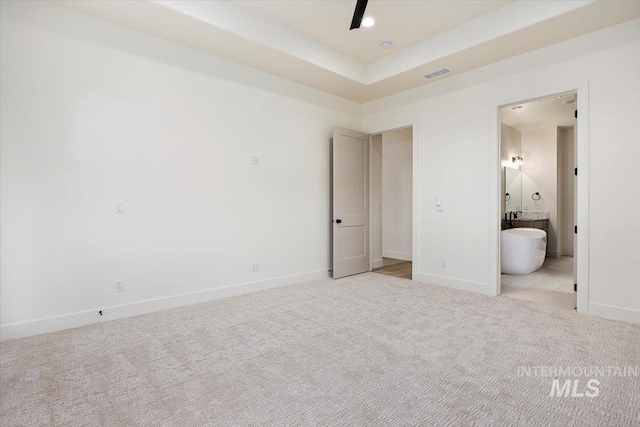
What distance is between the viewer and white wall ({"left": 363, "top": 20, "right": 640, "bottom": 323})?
10.4 ft

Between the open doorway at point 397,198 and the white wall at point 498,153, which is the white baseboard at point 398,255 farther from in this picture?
the white wall at point 498,153

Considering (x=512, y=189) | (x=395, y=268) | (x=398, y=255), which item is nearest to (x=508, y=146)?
(x=512, y=189)

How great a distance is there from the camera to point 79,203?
309 centimetres

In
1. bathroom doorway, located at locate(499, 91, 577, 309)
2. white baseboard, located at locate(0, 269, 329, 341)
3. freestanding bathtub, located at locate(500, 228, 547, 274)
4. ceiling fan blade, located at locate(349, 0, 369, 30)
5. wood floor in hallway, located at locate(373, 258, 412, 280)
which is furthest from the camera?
bathroom doorway, located at locate(499, 91, 577, 309)

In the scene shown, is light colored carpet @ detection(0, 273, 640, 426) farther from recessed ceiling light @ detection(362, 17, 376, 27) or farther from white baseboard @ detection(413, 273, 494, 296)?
recessed ceiling light @ detection(362, 17, 376, 27)

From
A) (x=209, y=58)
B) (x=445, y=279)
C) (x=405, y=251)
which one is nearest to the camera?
(x=209, y=58)

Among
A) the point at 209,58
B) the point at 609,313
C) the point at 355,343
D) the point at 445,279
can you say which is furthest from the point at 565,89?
the point at 209,58

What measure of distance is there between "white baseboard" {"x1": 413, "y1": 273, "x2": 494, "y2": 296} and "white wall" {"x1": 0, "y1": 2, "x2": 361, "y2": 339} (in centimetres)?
192

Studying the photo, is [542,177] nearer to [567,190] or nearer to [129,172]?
[567,190]

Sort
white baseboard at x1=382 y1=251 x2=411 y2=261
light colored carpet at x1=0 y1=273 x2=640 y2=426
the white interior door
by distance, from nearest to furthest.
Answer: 1. light colored carpet at x1=0 y1=273 x2=640 y2=426
2. the white interior door
3. white baseboard at x1=382 y1=251 x2=411 y2=261

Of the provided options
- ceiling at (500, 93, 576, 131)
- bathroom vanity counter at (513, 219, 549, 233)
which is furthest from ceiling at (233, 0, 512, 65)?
bathroom vanity counter at (513, 219, 549, 233)

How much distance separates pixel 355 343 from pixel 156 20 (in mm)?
3561

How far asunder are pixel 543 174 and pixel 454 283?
4.73m

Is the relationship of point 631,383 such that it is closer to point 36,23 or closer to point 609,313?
point 609,313
